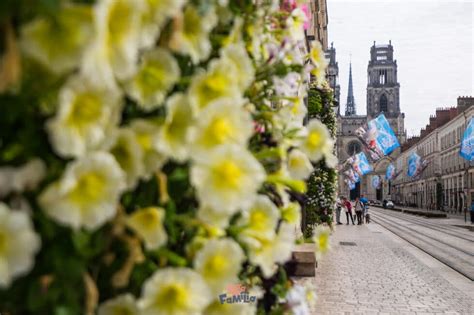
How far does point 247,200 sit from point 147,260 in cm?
30

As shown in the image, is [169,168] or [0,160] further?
[169,168]

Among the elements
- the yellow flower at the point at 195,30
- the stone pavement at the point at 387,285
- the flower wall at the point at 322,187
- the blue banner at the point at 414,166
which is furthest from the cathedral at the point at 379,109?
the yellow flower at the point at 195,30

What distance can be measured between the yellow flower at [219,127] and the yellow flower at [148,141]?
0.07 metres

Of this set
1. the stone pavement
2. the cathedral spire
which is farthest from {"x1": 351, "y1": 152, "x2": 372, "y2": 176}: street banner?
the cathedral spire

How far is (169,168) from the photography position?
1.45 metres

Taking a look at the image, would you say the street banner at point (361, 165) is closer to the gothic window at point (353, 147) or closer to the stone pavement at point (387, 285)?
the stone pavement at point (387, 285)

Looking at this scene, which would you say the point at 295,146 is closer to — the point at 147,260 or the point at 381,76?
the point at 147,260

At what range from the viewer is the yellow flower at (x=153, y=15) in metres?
1.08

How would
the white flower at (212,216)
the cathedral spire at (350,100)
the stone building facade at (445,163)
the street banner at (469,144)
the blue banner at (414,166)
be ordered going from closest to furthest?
1. the white flower at (212,216)
2. the street banner at (469,144)
3. the blue banner at (414,166)
4. the stone building facade at (445,163)
5. the cathedral spire at (350,100)

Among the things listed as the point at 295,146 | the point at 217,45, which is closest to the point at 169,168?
the point at 217,45

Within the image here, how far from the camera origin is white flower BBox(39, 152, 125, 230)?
100 cm

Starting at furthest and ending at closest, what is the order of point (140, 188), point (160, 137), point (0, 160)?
point (140, 188), point (160, 137), point (0, 160)

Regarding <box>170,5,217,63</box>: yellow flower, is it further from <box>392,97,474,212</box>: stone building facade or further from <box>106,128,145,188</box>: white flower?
<box>392,97,474,212</box>: stone building facade

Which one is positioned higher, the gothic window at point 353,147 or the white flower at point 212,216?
Answer: the gothic window at point 353,147
